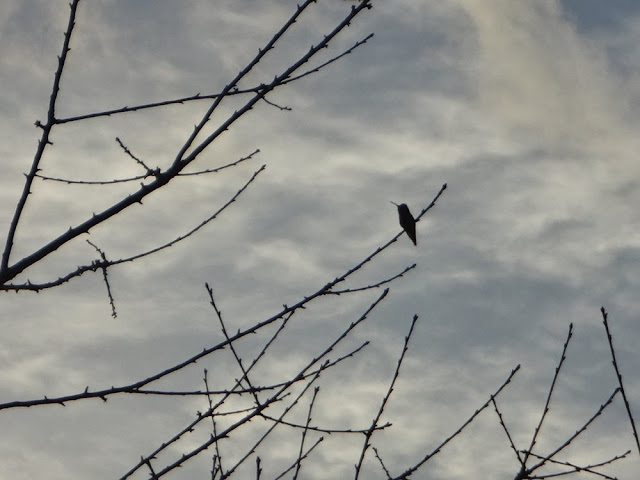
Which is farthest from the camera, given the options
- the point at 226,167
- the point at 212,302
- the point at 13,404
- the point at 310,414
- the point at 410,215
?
the point at 410,215

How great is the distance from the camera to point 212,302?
5.25m

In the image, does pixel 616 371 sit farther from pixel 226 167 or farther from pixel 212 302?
pixel 212 302

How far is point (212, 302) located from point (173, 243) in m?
1.18

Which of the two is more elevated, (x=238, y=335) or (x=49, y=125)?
(x=49, y=125)

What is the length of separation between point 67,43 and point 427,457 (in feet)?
9.05

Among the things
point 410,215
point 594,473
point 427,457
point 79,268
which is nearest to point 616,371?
point 594,473

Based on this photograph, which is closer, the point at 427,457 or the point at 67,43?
the point at 67,43

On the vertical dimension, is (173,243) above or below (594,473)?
above

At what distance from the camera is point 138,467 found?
367 cm

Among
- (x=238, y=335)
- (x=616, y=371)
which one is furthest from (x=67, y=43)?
(x=616, y=371)

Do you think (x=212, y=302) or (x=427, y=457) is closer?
(x=427, y=457)

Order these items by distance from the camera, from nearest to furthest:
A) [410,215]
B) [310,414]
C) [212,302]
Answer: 1. [310,414]
2. [212,302]
3. [410,215]

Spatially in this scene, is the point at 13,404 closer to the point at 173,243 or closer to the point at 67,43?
the point at 173,243

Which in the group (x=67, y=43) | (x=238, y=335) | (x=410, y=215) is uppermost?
(x=410, y=215)
